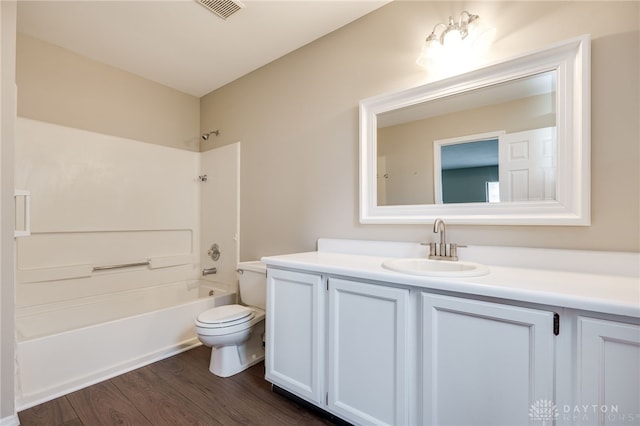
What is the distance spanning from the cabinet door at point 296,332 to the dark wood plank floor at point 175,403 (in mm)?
130

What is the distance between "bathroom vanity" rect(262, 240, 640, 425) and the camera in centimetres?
86

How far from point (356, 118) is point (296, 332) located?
56.7 inches

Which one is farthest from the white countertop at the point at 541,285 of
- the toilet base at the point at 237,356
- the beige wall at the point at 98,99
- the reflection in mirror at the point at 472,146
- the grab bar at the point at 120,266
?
the beige wall at the point at 98,99

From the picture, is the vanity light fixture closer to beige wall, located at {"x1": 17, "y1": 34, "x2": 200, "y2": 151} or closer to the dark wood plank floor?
the dark wood plank floor

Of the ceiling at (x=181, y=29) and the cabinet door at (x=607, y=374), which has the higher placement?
the ceiling at (x=181, y=29)

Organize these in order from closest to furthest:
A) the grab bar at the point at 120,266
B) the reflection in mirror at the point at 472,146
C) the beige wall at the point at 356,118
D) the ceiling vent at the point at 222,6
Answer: the beige wall at the point at 356,118 → the reflection in mirror at the point at 472,146 → the ceiling vent at the point at 222,6 → the grab bar at the point at 120,266

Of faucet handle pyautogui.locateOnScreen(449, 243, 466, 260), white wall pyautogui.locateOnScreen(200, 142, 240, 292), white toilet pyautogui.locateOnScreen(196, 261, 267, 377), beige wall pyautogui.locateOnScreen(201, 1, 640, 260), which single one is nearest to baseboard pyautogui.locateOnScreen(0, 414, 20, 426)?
white toilet pyautogui.locateOnScreen(196, 261, 267, 377)

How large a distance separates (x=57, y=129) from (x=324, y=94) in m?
2.17

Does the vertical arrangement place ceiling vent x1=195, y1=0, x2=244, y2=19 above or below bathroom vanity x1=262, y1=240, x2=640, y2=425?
above

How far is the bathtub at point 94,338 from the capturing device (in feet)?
5.49

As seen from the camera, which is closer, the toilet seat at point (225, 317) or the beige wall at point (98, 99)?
the toilet seat at point (225, 317)

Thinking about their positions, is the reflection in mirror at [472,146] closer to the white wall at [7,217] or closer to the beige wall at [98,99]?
the white wall at [7,217]

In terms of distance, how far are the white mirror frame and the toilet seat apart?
1302mm

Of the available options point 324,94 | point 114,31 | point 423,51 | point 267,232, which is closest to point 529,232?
point 423,51
